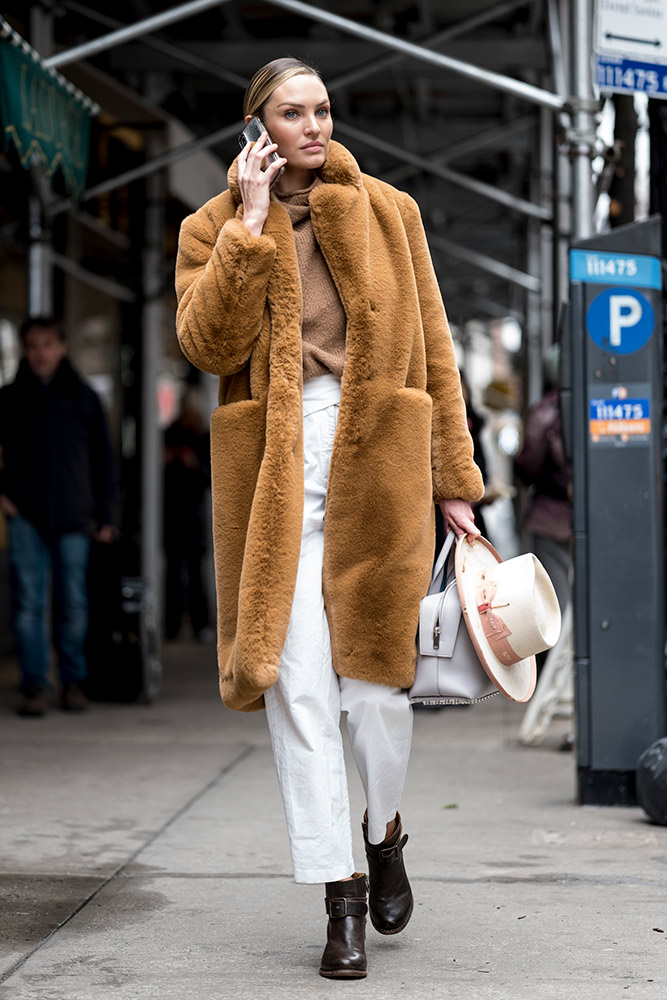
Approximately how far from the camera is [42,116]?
654 cm

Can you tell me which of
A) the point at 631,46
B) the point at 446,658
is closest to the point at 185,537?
the point at 631,46

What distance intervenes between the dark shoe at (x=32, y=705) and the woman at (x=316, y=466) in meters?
4.38

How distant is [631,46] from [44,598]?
13.1 feet

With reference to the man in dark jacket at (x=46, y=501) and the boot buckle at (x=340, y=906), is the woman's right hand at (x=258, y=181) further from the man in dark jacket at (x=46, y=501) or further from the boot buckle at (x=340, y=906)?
the man in dark jacket at (x=46, y=501)

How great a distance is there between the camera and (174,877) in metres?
4.29

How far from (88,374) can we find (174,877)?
8.54 m

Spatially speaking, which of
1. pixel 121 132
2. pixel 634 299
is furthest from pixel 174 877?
pixel 121 132

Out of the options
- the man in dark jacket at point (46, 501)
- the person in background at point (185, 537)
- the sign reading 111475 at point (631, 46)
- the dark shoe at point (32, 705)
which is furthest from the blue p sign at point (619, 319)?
the person in background at point (185, 537)

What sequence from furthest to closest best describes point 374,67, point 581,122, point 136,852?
point 374,67, point 581,122, point 136,852

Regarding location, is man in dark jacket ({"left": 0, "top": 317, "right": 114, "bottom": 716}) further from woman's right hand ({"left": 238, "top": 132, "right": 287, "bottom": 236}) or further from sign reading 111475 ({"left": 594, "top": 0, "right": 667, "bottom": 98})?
woman's right hand ({"left": 238, "top": 132, "right": 287, "bottom": 236})

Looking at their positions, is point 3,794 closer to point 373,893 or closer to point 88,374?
point 373,893

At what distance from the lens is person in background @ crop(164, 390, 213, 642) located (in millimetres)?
12586

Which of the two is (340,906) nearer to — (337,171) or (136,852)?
(136,852)

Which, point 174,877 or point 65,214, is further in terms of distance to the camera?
point 65,214
